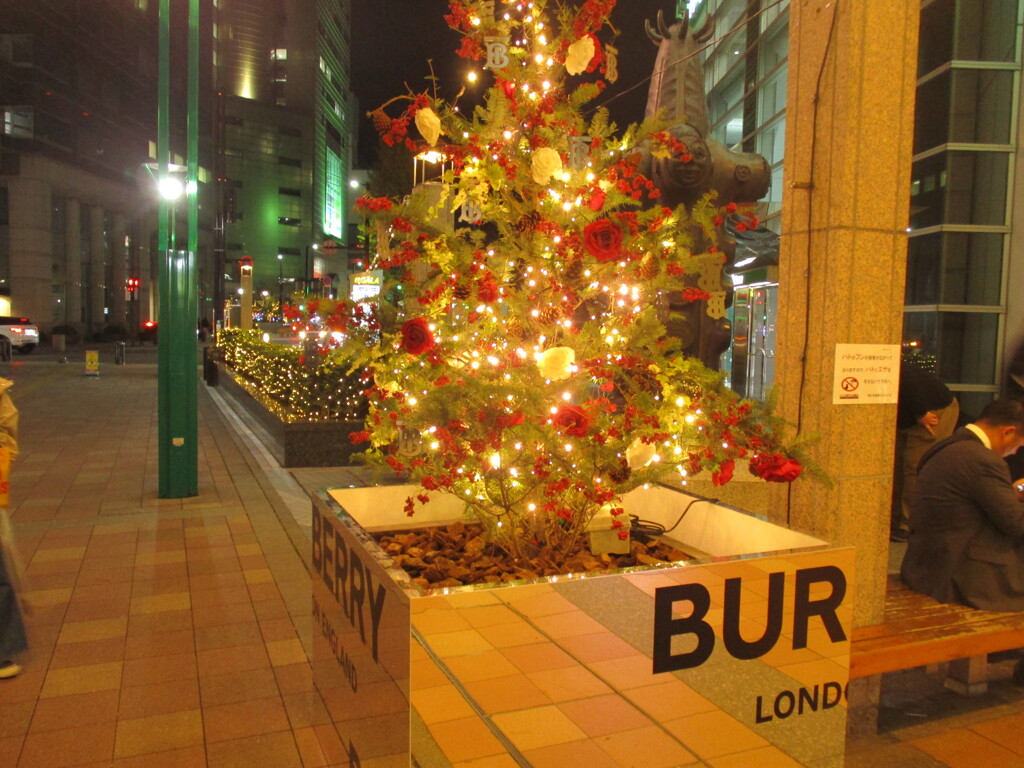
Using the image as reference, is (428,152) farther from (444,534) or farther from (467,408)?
(444,534)

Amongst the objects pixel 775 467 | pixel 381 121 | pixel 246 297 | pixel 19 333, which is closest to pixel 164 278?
pixel 381 121

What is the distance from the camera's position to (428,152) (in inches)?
152

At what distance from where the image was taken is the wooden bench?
385 cm

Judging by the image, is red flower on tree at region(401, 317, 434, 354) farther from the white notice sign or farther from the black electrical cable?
the white notice sign

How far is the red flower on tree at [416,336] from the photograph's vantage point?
3154 millimetres

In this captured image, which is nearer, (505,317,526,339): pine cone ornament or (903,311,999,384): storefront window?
(505,317,526,339): pine cone ornament

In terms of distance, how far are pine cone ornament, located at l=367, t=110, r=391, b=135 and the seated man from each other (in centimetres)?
338

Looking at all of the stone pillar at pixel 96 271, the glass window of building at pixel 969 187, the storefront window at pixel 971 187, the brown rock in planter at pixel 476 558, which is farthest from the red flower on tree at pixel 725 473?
the stone pillar at pixel 96 271

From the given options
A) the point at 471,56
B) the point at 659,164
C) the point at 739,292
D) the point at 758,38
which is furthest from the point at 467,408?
the point at 758,38

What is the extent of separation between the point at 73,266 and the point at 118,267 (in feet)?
24.2

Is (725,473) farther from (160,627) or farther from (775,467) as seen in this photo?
(160,627)

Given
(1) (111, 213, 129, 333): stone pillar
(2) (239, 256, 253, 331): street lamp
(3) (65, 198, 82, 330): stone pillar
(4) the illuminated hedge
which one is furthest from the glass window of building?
(1) (111, 213, 129, 333): stone pillar

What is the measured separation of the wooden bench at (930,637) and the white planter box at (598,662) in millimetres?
606

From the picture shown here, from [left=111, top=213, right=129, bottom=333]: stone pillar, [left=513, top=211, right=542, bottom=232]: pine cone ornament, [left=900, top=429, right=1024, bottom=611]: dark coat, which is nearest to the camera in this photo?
[left=513, top=211, right=542, bottom=232]: pine cone ornament
